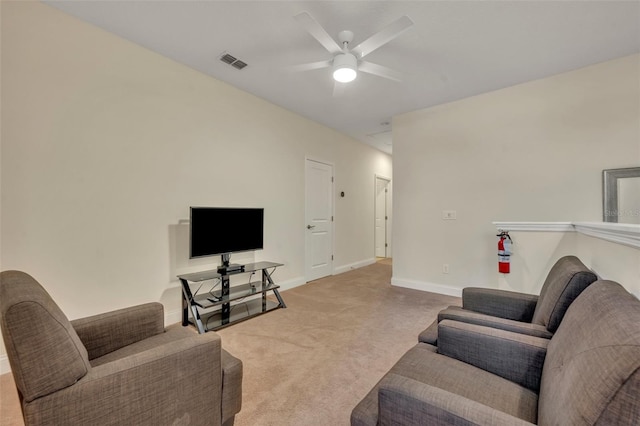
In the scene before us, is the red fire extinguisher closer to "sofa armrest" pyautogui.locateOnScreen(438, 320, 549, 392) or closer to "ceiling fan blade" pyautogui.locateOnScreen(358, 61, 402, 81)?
"sofa armrest" pyautogui.locateOnScreen(438, 320, 549, 392)

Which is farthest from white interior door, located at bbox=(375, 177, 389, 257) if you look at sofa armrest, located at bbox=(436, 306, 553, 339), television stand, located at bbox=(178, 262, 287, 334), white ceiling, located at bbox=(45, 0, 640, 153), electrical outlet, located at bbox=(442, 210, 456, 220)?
sofa armrest, located at bbox=(436, 306, 553, 339)

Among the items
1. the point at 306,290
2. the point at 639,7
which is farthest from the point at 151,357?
the point at 639,7

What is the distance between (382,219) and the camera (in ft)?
23.7

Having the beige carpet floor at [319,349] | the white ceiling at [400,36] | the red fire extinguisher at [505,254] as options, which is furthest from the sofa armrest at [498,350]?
the white ceiling at [400,36]

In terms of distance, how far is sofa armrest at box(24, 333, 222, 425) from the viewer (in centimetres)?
96

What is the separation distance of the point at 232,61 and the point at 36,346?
281 cm

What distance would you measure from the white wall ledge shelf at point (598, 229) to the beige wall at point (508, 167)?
2.8 inches

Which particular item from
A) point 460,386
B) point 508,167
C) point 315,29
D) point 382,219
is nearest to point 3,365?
point 460,386

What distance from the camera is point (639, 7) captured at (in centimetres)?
212

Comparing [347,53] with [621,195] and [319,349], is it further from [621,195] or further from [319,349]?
[621,195]

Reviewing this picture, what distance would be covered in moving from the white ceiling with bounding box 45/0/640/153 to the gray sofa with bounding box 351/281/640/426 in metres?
2.22

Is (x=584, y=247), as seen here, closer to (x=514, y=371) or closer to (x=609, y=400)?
(x=514, y=371)

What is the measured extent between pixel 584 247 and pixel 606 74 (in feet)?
7.48

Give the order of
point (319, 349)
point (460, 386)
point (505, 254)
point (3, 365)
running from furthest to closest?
point (505, 254) → point (319, 349) → point (3, 365) → point (460, 386)
